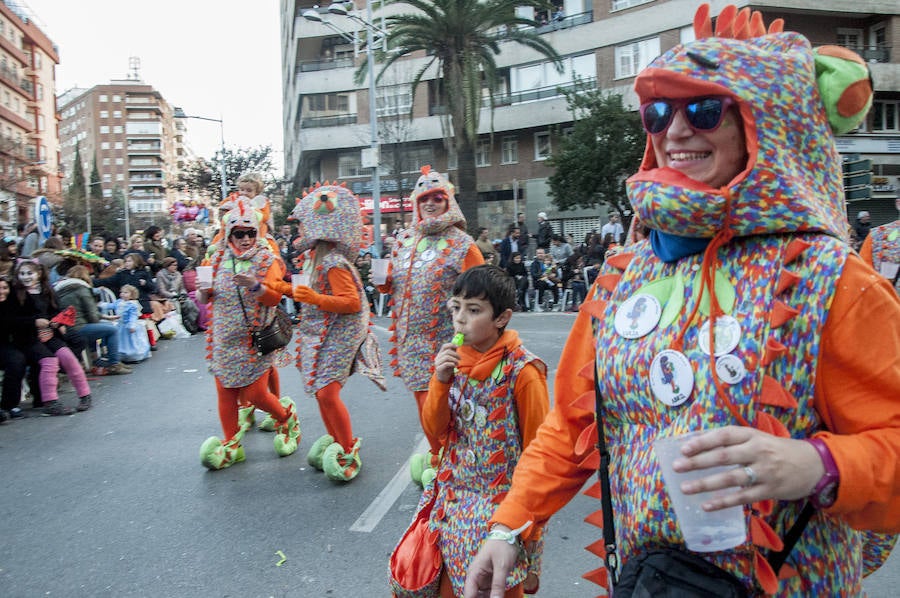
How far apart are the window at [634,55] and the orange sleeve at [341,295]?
29.1m

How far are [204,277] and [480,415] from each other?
3.40 meters

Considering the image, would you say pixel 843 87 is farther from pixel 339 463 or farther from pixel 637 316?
pixel 339 463

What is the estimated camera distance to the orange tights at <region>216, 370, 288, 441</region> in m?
5.77

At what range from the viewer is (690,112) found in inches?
61.6

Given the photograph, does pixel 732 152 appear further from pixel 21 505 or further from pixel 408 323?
pixel 21 505

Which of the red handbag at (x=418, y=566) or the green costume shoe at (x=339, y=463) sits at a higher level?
the red handbag at (x=418, y=566)

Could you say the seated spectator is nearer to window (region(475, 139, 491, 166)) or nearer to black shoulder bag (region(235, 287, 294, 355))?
black shoulder bag (region(235, 287, 294, 355))

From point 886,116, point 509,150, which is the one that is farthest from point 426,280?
point 509,150

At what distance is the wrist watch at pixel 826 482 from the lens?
1329mm

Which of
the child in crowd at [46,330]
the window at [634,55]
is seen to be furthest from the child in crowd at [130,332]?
the window at [634,55]

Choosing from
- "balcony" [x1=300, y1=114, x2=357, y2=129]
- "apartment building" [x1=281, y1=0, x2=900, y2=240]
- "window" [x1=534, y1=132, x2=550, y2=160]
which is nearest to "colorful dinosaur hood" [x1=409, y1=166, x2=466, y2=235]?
"apartment building" [x1=281, y1=0, x2=900, y2=240]

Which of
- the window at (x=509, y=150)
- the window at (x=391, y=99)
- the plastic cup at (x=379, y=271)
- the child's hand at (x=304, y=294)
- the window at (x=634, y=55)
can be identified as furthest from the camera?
the window at (x=509, y=150)

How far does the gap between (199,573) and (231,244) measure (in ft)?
8.96

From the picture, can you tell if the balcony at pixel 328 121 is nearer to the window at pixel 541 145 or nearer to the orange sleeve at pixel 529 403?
the window at pixel 541 145
